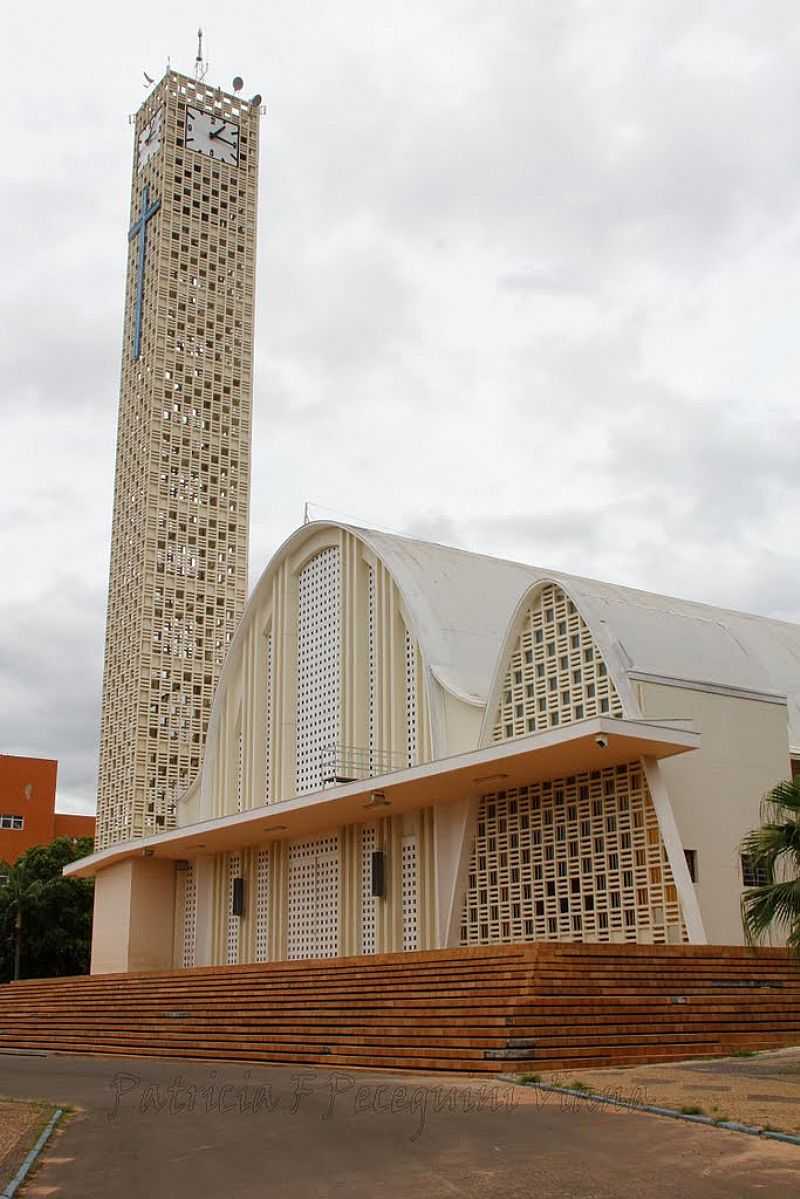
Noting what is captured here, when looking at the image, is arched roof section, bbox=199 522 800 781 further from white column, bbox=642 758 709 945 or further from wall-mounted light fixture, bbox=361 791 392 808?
wall-mounted light fixture, bbox=361 791 392 808

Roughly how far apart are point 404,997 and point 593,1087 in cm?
496

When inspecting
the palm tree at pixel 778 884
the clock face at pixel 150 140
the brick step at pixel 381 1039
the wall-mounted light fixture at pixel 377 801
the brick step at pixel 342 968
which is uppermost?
the clock face at pixel 150 140

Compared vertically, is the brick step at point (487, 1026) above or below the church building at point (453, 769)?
below

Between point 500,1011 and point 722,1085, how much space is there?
11.3 ft

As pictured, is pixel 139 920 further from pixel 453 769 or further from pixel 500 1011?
pixel 500 1011

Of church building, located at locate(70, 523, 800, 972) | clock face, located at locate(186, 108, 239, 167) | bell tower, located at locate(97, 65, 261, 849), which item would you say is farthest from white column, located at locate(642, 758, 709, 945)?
clock face, located at locate(186, 108, 239, 167)

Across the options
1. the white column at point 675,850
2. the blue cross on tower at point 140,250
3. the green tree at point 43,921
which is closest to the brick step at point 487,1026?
the white column at point 675,850

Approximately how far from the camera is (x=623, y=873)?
18.6 m

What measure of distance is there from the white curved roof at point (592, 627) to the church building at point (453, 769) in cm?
6

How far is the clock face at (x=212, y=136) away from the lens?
37.0 meters

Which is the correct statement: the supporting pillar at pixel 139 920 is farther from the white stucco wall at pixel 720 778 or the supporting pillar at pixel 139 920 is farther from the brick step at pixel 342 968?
the white stucco wall at pixel 720 778

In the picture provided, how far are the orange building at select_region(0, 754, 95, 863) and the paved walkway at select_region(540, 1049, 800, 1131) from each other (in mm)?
36463

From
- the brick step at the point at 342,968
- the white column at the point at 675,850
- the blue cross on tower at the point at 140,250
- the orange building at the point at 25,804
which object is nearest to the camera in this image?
the brick step at the point at 342,968

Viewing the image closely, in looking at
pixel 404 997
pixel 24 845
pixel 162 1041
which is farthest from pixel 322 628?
pixel 24 845
